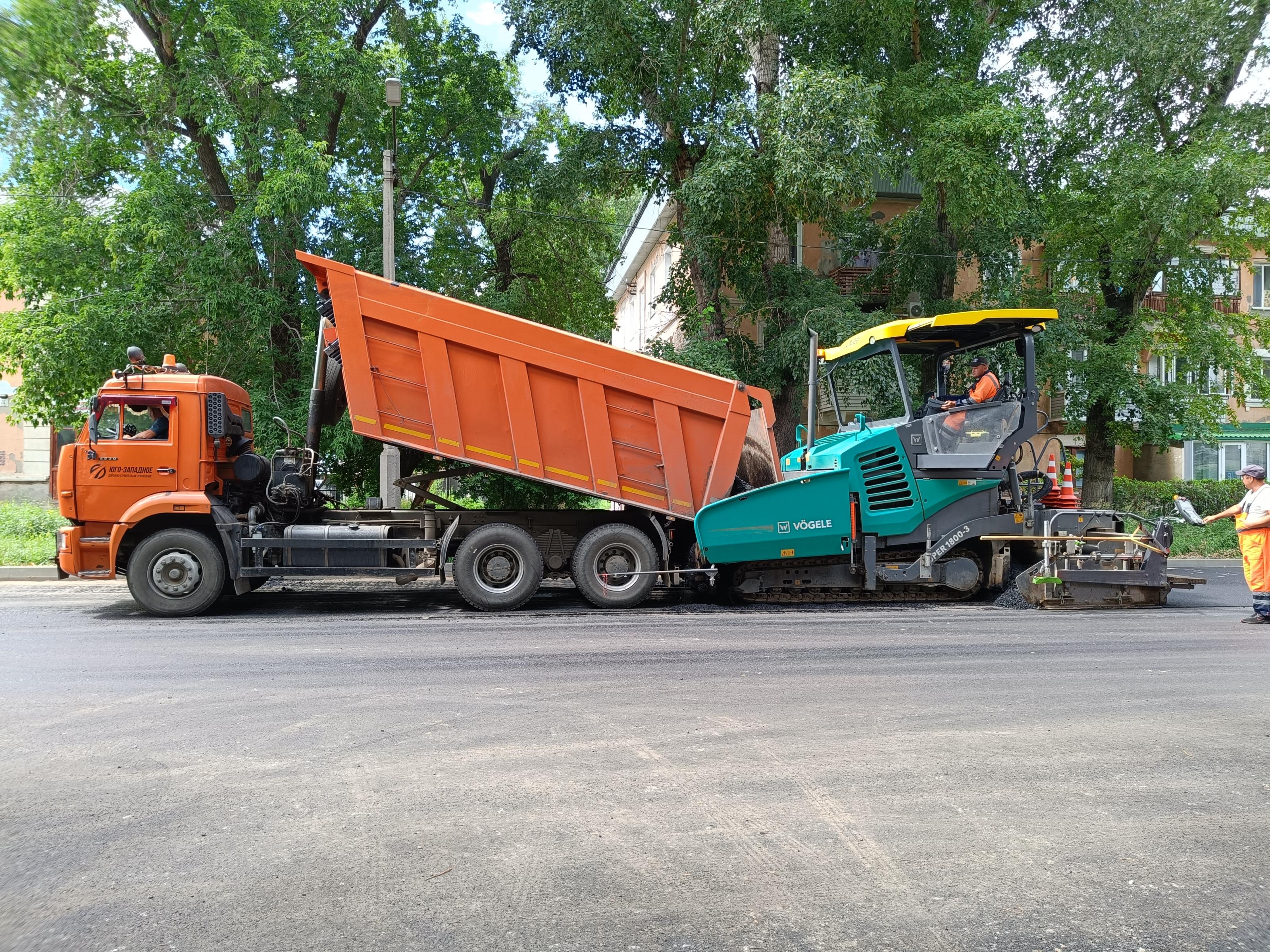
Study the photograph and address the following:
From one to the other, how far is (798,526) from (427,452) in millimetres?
3997

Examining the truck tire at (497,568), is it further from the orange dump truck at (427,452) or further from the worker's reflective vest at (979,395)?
the worker's reflective vest at (979,395)

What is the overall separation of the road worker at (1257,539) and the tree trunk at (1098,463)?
420 inches

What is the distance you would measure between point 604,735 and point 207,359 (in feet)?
43.8

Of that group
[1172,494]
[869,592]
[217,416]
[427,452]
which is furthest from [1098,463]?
[217,416]

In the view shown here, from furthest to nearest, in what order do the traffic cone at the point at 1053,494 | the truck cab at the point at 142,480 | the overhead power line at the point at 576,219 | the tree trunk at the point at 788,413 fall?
the tree trunk at the point at 788,413 < the overhead power line at the point at 576,219 < the traffic cone at the point at 1053,494 < the truck cab at the point at 142,480

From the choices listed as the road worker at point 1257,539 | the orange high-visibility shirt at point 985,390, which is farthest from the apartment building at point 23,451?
the road worker at point 1257,539

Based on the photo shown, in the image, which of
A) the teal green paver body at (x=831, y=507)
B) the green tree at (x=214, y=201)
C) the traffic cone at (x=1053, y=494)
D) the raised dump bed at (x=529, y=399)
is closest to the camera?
the raised dump bed at (x=529, y=399)

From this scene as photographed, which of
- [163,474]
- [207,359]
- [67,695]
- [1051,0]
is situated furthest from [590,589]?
[1051,0]

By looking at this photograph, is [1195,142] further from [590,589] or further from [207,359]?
[207,359]

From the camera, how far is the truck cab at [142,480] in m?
9.33

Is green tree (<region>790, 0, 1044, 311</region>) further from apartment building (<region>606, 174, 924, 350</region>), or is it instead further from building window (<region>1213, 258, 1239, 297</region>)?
building window (<region>1213, 258, 1239, 297</region>)

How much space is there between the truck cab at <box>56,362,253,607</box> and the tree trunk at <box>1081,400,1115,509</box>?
56.2 ft

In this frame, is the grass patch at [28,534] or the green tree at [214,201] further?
the green tree at [214,201]

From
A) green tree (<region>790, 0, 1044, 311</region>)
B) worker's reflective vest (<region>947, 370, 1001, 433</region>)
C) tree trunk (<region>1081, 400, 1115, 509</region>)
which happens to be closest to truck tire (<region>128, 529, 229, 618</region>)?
worker's reflective vest (<region>947, 370, 1001, 433</region>)
